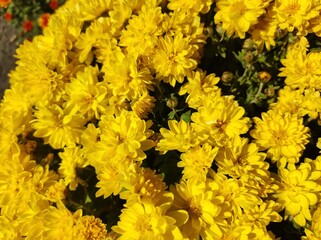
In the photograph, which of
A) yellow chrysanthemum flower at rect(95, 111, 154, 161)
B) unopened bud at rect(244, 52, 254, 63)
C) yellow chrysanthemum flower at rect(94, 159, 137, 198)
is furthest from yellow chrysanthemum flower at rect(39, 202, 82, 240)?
unopened bud at rect(244, 52, 254, 63)

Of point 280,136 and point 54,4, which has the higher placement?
point 54,4

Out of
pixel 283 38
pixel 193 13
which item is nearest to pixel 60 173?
pixel 193 13

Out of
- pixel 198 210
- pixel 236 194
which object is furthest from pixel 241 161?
pixel 198 210

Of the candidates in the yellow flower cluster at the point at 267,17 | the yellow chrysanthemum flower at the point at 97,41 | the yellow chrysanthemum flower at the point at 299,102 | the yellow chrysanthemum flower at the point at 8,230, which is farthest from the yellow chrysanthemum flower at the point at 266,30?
the yellow chrysanthemum flower at the point at 8,230

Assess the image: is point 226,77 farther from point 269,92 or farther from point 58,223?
point 58,223

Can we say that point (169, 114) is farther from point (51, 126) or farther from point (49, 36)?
point (49, 36)

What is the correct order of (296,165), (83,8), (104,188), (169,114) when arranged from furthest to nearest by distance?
(83,8) < (169,114) < (296,165) < (104,188)

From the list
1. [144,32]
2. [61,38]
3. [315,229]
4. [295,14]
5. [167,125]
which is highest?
[61,38]
